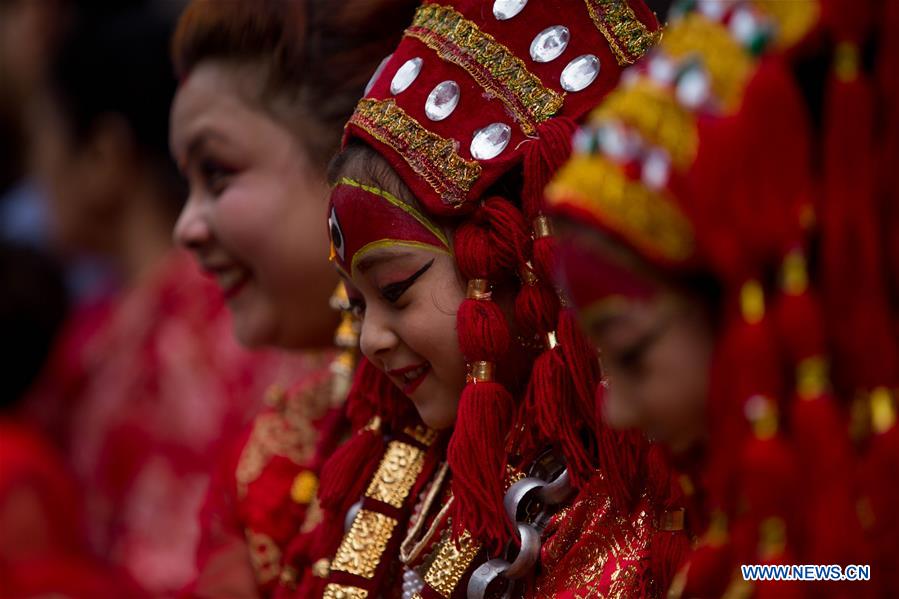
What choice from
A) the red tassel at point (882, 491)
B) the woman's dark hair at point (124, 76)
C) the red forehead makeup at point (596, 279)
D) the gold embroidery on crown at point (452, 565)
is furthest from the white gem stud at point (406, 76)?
the woman's dark hair at point (124, 76)

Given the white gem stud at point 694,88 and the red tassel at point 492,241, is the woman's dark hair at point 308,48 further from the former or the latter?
the white gem stud at point 694,88

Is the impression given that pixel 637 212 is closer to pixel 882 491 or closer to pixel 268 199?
pixel 882 491

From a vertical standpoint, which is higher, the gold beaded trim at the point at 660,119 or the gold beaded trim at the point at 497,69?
the gold beaded trim at the point at 660,119

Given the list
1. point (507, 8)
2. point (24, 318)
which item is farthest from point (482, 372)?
point (24, 318)

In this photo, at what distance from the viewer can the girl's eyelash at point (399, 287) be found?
145cm

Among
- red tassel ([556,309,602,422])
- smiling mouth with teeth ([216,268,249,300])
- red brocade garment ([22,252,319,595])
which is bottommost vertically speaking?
red brocade garment ([22,252,319,595])

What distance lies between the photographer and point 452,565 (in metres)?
1.52

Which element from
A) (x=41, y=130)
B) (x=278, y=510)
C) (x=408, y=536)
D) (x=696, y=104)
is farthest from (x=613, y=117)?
(x=41, y=130)

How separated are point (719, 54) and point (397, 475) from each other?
0.78m

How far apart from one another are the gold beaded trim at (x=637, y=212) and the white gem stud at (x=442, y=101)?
39 cm

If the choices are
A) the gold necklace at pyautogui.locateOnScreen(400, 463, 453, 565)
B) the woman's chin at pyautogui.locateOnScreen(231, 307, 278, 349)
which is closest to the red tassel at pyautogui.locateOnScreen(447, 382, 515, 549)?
the gold necklace at pyautogui.locateOnScreen(400, 463, 453, 565)

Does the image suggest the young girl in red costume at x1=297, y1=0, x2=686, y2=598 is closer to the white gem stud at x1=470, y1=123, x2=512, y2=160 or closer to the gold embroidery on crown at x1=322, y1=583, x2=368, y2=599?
the white gem stud at x1=470, y1=123, x2=512, y2=160

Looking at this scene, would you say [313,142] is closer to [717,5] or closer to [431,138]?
[431,138]

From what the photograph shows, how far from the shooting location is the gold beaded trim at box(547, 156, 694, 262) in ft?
3.46
